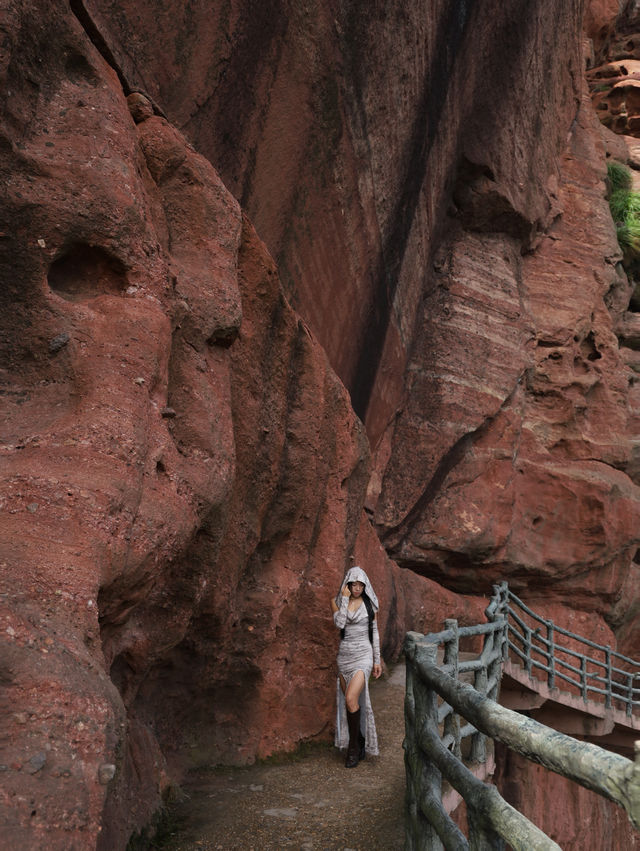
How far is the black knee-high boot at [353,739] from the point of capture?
16.3 ft

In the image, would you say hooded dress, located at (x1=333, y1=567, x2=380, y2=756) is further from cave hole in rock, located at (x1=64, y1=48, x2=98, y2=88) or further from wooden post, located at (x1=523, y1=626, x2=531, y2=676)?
wooden post, located at (x1=523, y1=626, x2=531, y2=676)

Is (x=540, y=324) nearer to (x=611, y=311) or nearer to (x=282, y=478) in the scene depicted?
(x=611, y=311)

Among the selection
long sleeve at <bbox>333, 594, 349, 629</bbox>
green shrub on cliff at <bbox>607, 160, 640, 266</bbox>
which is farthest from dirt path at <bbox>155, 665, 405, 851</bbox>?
green shrub on cliff at <bbox>607, 160, 640, 266</bbox>

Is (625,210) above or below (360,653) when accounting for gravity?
above

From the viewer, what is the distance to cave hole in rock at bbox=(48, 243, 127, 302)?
3516mm

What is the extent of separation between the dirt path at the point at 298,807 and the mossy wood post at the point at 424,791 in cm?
81

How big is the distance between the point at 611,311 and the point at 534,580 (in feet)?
19.3

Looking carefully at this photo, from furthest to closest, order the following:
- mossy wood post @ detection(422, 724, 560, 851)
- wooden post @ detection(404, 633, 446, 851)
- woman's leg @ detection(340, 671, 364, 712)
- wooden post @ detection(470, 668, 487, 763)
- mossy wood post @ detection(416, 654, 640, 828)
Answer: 1. woman's leg @ detection(340, 671, 364, 712)
2. wooden post @ detection(470, 668, 487, 763)
3. wooden post @ detection(404, 633, 446, 851)
4. mossy wood post @ detection(422, 724, 560, 851)
5. mossy wood post @ detection(416, 654, 640, 828)

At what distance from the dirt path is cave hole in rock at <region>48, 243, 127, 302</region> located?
9.42 ft

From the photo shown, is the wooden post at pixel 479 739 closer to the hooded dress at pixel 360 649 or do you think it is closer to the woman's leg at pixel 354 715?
Result: the hooded dress at pixel 360 649

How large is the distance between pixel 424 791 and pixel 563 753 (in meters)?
1.34

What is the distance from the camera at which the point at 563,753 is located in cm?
151

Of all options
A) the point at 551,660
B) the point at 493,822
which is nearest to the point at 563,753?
the point at 493,822

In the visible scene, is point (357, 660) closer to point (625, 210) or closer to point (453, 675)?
point (453, 675)
